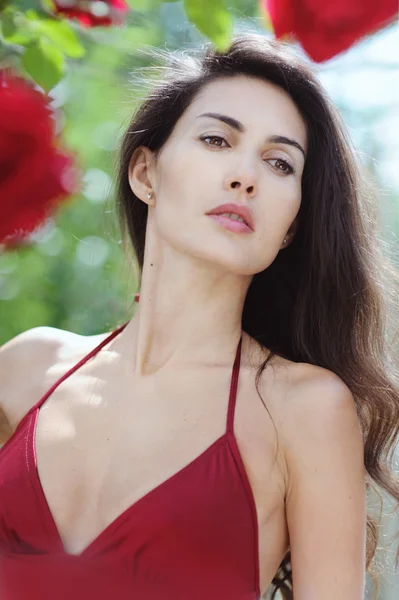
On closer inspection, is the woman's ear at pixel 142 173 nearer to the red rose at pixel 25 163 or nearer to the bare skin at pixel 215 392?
the bare skin at pixel 215 392

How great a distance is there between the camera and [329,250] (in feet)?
6.01

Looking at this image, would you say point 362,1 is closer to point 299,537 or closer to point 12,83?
point 12,83

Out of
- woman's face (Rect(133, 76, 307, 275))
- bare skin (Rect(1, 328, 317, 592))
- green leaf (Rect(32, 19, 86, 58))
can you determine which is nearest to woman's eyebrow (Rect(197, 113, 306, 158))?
woman's face (Rect(133, 76, 307, 275))

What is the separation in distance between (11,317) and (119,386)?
130 cm

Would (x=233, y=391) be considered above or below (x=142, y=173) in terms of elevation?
below

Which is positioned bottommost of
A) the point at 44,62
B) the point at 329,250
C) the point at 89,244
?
the point at 89,244

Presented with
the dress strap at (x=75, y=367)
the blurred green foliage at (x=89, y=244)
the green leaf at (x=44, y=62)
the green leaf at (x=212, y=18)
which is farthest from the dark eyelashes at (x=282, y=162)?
the green leaf at (x=212, y=18)

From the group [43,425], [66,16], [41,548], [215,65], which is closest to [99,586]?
[41,548]

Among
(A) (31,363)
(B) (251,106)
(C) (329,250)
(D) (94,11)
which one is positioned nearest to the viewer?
(D) (94,11)

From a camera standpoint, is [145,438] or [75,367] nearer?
[145,438]

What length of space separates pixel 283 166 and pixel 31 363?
0.71 metres

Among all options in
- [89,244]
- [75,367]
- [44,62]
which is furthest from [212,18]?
[89,244]

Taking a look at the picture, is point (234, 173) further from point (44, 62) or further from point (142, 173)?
point (44, 62)

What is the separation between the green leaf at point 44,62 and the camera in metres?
0.59
